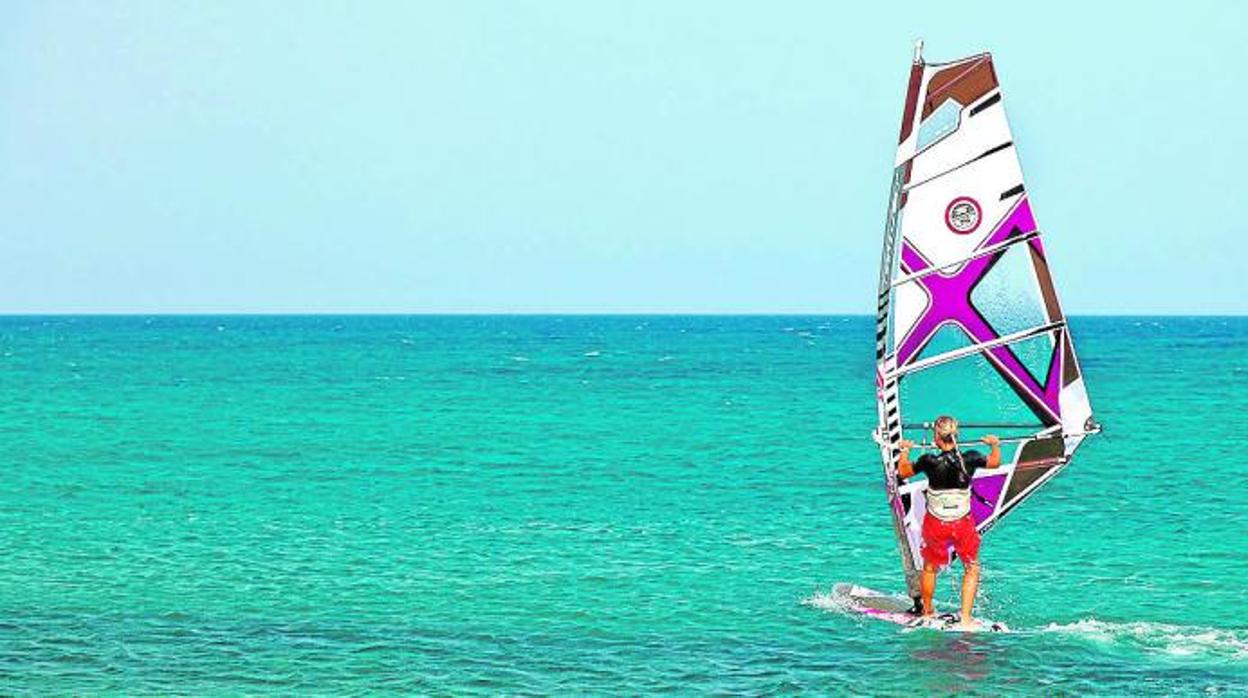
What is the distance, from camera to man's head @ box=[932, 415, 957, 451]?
18156mm

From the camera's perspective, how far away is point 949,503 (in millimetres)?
18594

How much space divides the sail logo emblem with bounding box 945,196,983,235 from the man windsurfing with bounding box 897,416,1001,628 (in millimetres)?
2429

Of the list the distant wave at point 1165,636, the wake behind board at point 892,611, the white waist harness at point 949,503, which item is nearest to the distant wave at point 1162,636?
the distant wave at point 1165,636

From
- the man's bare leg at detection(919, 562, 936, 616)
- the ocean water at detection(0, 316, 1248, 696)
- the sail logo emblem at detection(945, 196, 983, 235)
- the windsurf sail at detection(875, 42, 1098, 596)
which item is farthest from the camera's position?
the man's bare leg at detection(919, 562, 936, 616)

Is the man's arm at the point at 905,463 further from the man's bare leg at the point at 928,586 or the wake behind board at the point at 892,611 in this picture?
the wake behind board at the point at 892,611

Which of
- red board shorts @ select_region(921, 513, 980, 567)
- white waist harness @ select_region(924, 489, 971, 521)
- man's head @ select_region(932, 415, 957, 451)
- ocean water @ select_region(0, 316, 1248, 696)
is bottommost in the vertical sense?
ocean water @ select_region(0, 316, 1248, 696)

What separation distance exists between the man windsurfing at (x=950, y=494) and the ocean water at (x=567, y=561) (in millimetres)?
994

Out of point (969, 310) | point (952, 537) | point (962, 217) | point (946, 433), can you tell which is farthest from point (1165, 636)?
point (962, 217)

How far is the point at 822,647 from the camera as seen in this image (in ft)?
62.4

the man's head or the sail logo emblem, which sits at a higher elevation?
the sail logo emblem

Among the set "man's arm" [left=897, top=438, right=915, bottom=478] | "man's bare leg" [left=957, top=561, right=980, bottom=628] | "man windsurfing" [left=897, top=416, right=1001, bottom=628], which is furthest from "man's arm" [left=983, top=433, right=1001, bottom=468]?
"man's bare leg" [left=957, top=561, right=980, bottom=628]

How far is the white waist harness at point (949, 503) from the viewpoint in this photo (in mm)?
18547

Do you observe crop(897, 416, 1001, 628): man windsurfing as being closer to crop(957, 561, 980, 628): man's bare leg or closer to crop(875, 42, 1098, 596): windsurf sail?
crop(957, 561, 980, 628): man's bare leg

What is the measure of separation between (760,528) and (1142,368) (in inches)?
2951
